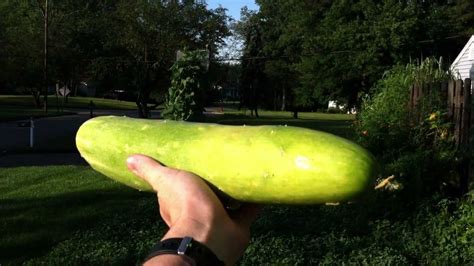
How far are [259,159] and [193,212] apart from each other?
0.26 metres

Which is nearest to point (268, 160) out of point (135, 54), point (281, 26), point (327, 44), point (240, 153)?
point (240, 153)

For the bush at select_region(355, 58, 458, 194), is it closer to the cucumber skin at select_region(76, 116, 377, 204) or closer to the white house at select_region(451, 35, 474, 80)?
the cucumber skin at select_region(76, 116, 377, 204)

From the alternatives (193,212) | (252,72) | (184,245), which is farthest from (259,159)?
(252,72)

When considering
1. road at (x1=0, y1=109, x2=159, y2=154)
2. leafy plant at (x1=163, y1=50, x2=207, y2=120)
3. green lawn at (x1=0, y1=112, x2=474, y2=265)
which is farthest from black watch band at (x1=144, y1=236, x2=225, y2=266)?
road at (x1=0, y1=109, x2=159, y2=154)

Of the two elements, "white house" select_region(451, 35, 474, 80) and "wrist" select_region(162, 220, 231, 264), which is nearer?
"wrist" select_region(162, 220, 231, 264)

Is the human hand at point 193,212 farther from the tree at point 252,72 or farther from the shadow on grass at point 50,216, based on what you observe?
the tree at point 252,72

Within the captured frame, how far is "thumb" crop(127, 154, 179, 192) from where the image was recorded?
1912 millimetres

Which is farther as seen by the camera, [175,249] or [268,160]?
[268,160]

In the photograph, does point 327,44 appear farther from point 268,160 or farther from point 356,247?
point 268,160

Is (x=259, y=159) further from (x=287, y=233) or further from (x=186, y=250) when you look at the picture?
(x=287, y=233)

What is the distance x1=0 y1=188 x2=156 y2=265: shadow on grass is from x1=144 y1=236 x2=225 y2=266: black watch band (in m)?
4.31

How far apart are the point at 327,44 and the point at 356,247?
48307 mm

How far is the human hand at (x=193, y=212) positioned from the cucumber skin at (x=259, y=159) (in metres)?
0.06

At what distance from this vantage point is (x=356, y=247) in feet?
18.3
